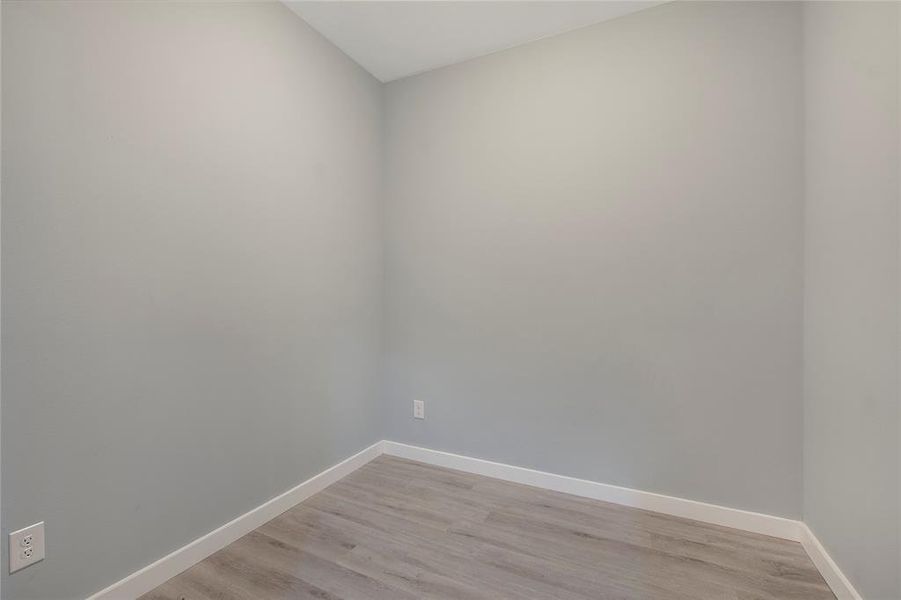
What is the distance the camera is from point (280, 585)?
1.47 meters

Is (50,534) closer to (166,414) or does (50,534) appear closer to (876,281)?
(166,414)

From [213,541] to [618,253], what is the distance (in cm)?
231

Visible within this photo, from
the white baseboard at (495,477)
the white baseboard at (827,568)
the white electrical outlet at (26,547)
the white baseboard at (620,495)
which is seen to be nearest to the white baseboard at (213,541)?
the white baseboard at (495,477)

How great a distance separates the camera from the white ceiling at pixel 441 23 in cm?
195

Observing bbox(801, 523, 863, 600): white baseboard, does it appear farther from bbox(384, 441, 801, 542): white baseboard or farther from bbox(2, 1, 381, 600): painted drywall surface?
bbox(2, 1, 381, 600): painted drywall surface

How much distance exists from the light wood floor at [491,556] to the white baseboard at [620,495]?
4 centimetres

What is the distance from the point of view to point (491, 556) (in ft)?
5.37

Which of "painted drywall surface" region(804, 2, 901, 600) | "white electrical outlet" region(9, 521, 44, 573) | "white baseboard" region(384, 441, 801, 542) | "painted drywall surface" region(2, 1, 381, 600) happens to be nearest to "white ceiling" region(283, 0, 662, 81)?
"painted drywall surface" region(2, 1, 381, 600)

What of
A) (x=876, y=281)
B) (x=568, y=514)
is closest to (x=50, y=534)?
Answer: (x=568, y=514)

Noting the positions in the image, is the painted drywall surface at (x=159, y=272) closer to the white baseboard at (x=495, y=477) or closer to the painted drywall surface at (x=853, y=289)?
the white baseboard at (x=495, y=477)

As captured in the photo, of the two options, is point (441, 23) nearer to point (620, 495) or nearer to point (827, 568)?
point (620, 495)

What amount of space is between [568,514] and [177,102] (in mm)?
2519

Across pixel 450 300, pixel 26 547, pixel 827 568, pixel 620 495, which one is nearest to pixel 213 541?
pixel 26 547

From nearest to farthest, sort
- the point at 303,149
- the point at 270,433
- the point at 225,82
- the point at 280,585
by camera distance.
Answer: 1. the point at 280,585
2. the point at 225,82
3. the point at 270,433
4. the point at 303,149
